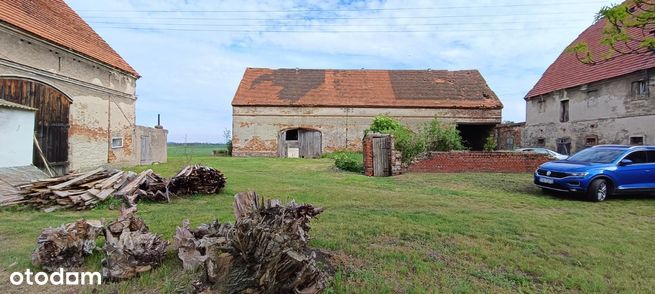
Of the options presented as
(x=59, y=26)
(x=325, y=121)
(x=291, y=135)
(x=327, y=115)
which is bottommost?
(x=291, y=135)

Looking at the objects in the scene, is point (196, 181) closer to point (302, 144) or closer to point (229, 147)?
point (302, 144)

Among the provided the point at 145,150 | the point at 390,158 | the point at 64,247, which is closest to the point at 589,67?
the point at 390,158

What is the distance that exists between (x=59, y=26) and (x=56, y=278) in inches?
545

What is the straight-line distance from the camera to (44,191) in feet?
24.6

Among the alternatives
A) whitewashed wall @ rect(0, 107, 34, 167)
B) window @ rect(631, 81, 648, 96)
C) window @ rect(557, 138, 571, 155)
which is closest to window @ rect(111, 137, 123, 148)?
whitewashed wall @ rect(0, 107, 34, 167)

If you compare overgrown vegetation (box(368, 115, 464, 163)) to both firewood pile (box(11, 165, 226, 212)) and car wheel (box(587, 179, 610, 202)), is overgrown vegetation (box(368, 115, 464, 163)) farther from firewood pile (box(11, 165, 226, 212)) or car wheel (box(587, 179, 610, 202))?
firewood pile (box(11, 165, 226, 212))

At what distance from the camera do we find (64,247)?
403 cm

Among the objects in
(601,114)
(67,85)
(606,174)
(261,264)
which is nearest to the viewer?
(261,264)

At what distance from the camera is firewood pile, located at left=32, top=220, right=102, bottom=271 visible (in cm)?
396

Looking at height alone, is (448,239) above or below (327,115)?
below

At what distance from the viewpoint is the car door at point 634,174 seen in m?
9.59

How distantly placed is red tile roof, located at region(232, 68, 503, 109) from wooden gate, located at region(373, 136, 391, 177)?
46.2 ft

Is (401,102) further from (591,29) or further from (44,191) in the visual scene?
(44,191)

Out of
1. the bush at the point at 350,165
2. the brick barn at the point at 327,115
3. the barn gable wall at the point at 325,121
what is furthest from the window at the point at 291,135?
the bush at the point at 350,165
